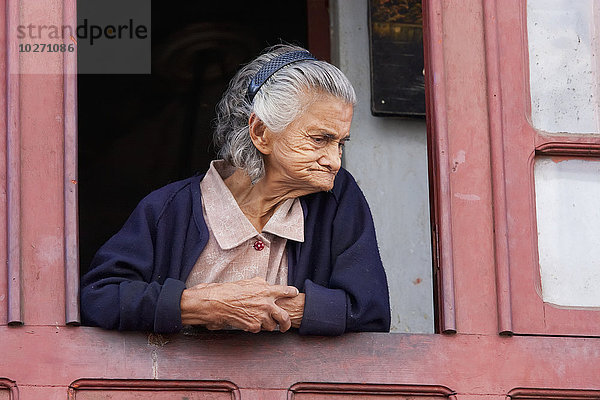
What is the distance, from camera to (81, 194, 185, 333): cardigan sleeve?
3451 mm

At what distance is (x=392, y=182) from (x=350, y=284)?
1.41 metres

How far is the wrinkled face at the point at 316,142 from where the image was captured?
144 inches

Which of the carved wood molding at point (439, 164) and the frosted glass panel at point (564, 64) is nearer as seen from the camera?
the carved wood molding at point (439, 164)

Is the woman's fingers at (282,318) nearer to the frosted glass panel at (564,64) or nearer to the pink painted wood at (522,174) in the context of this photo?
the pink painted wood at (522,174)

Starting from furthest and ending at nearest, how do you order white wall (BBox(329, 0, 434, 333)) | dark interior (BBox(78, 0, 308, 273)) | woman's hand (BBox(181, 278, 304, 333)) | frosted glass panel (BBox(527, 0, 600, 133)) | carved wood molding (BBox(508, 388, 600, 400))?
dark interior (BBox(78, 0, 308, 273)) → white wall (BBox(329, 0, 434, 333)) → frosted glass panel (BBox(527, 0, 600, 133)) → carved wood molding (BBox(508, 388, 600, 400)) → woman's hand (BBox(181, 278, 304, 333))

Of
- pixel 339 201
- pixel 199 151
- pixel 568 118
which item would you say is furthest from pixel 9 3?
pixel 199 151

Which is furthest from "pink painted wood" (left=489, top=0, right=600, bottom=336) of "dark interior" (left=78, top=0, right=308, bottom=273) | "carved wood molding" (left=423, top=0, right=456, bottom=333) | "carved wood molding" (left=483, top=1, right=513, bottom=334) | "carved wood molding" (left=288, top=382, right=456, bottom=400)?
"dark interior" (left=78, top=0, right=308, bottom=273)

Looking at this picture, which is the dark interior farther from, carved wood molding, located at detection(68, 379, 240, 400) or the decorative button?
carved wood molding, located at detection(68, 379, 240, 400)

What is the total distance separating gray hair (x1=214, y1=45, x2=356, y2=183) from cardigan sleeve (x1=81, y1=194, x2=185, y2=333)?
29cm

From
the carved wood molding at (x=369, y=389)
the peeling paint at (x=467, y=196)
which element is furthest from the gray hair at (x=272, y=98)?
the carved wood molding at (x=369, y=389)

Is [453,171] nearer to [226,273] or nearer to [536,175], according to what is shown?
[536,175]

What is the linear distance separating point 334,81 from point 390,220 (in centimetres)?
131

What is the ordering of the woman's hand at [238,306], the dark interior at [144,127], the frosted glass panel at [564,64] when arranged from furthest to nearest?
the dark interior at [144,127] → the frosted glass panel at [564,64] → the woman's hand at [238,306]

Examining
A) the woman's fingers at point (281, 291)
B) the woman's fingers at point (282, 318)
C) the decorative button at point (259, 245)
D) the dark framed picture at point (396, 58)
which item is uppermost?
the dark framed picture at point (396, 58)
